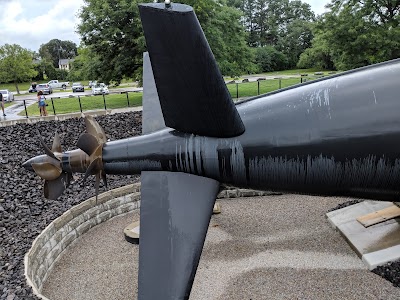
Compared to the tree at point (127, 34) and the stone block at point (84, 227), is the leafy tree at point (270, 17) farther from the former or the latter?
the stone block at point (84, 227)

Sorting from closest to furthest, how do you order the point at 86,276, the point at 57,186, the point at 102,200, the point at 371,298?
the point at 57,186
the point at 371,298
the point at 86,276
the point at 102,200

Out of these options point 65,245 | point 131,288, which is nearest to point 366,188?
point 131,288

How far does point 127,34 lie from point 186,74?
1883cm

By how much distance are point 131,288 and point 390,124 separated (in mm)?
6449

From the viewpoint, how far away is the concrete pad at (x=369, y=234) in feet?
25.9

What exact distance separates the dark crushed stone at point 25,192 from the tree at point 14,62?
130ft

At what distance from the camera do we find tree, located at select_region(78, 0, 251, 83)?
19906 mm

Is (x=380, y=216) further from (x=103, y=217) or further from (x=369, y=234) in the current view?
(x=103, y=217)

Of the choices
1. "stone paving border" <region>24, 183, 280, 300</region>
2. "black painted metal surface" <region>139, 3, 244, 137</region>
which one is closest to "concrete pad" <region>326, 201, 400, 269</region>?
"stone paving border" <region>24, 183, 280, 300</region>

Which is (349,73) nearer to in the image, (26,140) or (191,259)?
(191,259)

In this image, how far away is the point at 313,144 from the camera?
3.03 m

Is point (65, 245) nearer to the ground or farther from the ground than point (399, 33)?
nearer to the ground

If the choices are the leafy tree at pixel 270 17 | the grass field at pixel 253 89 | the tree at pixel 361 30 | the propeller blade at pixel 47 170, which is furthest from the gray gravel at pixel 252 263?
the leafy tree at pixel 270 17

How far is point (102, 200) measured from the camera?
1078 cm
